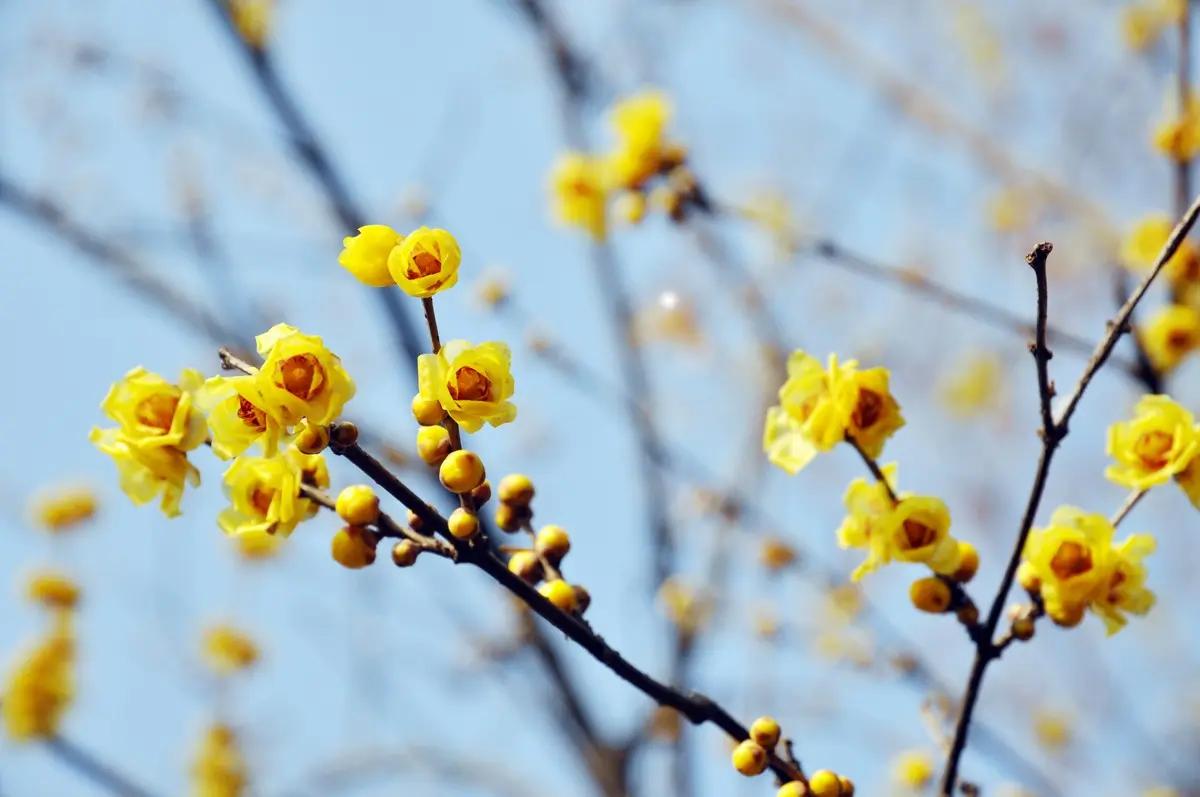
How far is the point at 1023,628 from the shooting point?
1.54 metres

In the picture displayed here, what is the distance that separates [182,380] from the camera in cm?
129

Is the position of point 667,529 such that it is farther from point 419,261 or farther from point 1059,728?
point 419,261

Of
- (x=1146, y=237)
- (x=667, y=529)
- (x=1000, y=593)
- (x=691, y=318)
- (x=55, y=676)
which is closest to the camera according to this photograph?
(x=1000, y=593)

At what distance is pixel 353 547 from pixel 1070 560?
3.87ft

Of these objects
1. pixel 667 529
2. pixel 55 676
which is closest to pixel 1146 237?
pixel 667 529

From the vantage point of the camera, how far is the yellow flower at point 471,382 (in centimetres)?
123

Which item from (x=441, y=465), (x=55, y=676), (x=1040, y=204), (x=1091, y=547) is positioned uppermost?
(x=1040, y=204)

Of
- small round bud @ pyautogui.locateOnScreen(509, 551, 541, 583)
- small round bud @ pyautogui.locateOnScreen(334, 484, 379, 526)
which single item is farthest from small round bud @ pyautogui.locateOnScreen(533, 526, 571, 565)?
small round bud @ pyautogui.locateOnScreen(334, 484, 379, 526)

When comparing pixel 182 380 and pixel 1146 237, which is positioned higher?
pixel 1146 237

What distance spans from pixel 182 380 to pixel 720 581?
351 cm

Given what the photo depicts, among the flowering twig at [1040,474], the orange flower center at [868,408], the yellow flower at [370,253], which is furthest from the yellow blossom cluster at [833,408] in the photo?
the yellow flower at [370,253]

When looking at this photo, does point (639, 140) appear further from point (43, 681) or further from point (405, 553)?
point (43, 681)

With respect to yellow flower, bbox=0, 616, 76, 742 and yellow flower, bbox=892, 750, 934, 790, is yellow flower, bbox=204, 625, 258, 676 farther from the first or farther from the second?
yellow flower, bbox=892, 750, 934, 790

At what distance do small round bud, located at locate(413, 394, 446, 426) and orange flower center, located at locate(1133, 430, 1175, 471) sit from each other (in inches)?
47.2
